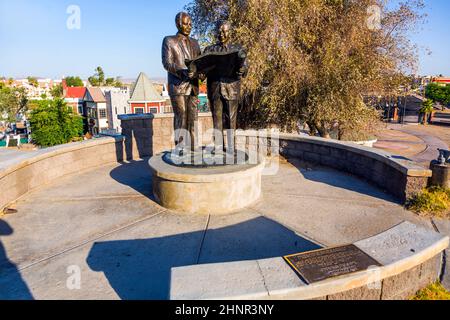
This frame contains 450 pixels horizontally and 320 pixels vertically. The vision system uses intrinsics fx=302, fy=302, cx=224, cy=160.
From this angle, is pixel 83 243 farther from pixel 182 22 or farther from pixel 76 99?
pixel 76 99

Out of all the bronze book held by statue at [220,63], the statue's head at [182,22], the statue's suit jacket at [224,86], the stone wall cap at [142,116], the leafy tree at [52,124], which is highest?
the statue's head at [182,22]

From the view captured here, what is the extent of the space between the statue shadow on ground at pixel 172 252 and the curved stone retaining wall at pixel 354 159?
2.45 meters

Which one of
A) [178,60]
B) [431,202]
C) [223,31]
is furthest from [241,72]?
[431,202]

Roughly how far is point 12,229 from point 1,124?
70106 millimetres

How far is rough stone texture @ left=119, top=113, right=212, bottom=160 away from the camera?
8.34m

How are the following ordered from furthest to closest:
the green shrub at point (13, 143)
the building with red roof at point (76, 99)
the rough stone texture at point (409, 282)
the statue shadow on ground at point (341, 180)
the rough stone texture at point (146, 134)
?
the building with red roof at point (76, 99) → the green shrub at point (13, 143) → the rough stone texture at point (146, 134) → the statue shadow on ground at point (341, 180) → the rough stone texture at point (409, 282)

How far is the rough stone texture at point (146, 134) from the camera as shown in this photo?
8.34 meters

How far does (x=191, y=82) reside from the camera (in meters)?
5.32

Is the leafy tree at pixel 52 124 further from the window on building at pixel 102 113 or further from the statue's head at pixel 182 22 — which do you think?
the statue's head at pixel 182 22

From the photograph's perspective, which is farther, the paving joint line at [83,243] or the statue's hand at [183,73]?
the statue's hand at [183,73]

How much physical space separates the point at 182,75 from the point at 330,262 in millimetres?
3711

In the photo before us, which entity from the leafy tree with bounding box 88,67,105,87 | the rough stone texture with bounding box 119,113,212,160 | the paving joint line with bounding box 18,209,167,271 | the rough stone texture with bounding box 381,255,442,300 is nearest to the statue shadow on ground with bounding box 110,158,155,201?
the rough stone texture with bounding box 119,113,212,160

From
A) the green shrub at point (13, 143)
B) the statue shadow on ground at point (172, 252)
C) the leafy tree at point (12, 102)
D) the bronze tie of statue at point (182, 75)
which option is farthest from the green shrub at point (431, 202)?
the leafy tree at point (12, 102)
